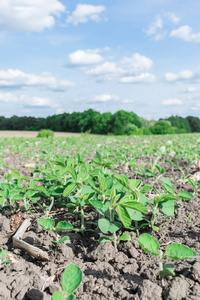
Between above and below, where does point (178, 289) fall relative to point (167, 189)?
below

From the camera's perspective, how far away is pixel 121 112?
116ft

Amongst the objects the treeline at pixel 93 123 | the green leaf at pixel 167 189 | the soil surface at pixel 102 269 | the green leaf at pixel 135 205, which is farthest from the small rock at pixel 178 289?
the treeline at pixel 93 123

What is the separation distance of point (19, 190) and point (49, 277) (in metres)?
0.92

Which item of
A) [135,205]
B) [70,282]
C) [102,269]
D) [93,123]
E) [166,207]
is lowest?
[102,269]

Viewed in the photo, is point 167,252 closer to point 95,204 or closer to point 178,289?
point 178,289

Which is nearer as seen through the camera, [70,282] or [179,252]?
[70,282]

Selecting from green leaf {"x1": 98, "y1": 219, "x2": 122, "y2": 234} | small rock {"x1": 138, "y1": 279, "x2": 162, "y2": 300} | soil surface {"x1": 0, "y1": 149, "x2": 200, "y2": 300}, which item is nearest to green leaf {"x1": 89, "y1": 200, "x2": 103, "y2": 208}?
green leaf {"x1": 98, "y1": 219, "x2": 122, "y2": 234}

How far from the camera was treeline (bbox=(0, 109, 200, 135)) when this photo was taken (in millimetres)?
33844

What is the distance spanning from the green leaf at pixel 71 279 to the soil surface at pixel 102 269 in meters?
0.22

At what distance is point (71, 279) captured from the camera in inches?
44.3

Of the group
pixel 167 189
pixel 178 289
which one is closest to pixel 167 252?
pixel 178 289

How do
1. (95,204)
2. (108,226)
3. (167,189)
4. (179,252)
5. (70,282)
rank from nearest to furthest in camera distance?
(70,282)
(179,252)
(108,226)
(95,204)
(167,189)

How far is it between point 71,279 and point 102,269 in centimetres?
40

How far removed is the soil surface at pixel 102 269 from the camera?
4.24ft
